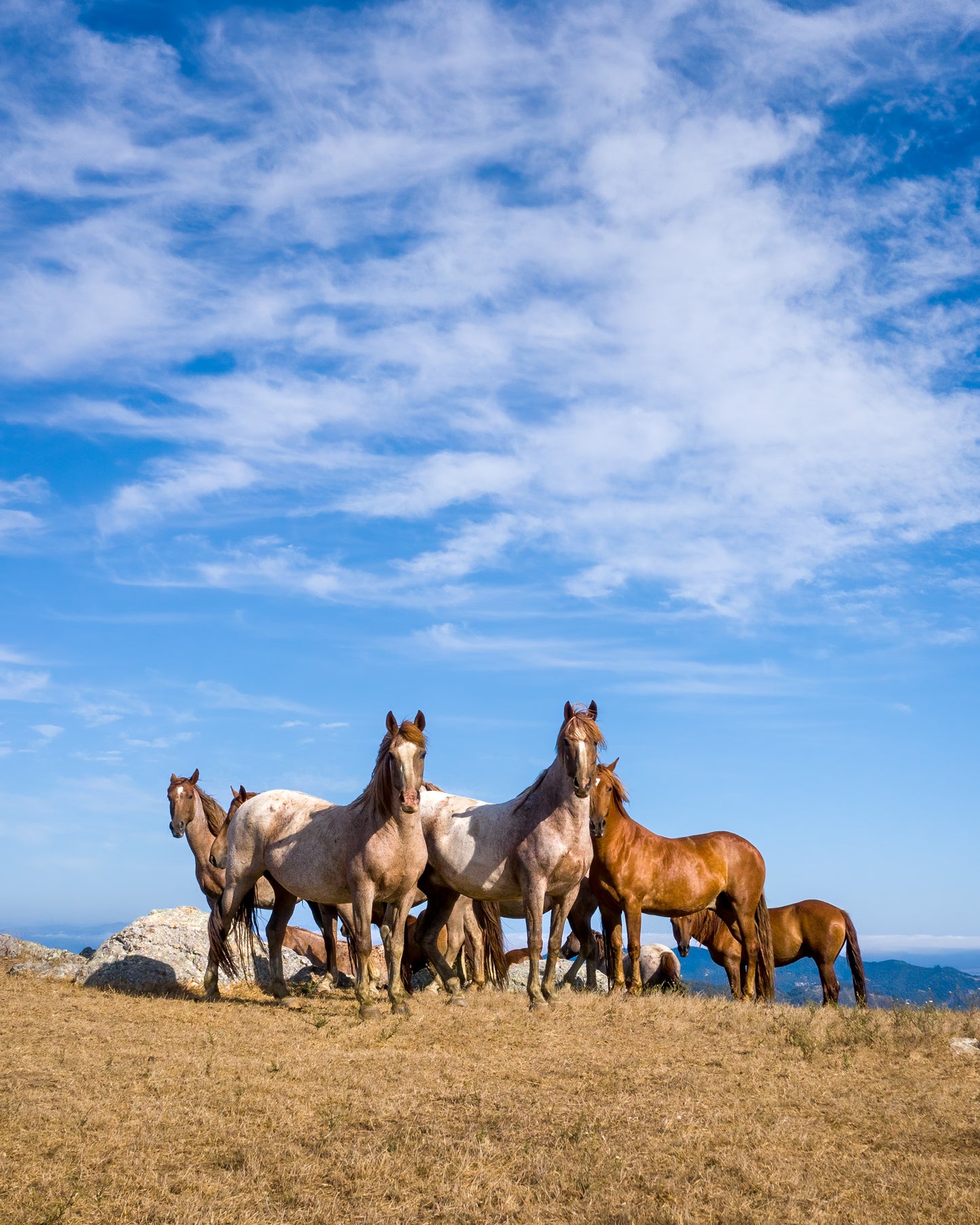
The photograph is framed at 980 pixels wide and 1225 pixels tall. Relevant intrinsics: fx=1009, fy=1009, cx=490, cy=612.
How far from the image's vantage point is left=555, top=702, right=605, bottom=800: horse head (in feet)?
39.0

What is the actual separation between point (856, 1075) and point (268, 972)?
11.0 m

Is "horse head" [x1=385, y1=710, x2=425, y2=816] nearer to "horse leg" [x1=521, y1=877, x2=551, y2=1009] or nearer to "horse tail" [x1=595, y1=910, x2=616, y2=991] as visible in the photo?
"horse leg" [x1=521, y1=877, x2=551, y2=1009]

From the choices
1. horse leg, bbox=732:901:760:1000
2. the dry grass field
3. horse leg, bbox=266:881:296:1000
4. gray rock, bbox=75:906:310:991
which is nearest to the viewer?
the dry grass field

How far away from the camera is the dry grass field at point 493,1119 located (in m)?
5.95

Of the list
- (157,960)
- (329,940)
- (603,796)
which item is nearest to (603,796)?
(603,796)

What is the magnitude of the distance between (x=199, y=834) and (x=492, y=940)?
525 centimetres

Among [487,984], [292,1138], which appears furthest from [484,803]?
[292,1138]

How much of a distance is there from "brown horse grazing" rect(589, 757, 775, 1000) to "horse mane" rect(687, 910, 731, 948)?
1.76 metres

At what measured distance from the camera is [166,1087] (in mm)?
8086

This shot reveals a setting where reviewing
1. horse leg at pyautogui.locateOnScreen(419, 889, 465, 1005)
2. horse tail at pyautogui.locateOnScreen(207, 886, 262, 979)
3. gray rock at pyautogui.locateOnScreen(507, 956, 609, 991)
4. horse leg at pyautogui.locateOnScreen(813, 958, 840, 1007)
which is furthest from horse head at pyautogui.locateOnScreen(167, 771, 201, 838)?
horse leg at pyautogui.locateOnScreen(813, 958, 840, 1007)

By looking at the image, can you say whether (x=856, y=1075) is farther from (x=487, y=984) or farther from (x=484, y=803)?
(x=487, y=984)

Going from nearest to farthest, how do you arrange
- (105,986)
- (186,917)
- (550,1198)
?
(550,1198)
(105,986)
(186,917)

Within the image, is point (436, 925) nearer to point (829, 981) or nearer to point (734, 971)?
point (734, 971)

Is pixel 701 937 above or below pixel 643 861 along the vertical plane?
below
